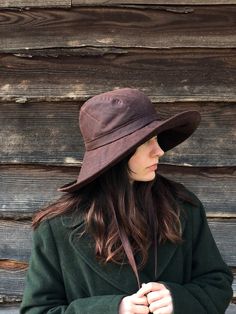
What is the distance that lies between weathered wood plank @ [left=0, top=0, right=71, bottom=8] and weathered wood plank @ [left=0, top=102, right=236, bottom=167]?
37 centimetres

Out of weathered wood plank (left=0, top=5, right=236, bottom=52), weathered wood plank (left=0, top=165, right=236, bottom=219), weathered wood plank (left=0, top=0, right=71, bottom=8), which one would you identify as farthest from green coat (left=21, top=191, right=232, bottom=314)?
weathered wood plank (left=0, top=0, right=71, bottom=8)

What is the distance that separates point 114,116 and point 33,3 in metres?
0.83

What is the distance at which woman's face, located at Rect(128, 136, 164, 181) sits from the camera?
1.65 meters

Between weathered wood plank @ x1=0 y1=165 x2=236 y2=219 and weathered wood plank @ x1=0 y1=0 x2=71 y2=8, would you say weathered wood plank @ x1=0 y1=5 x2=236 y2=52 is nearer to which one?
weathered wood plank @ x1=0 y1=0 x2=71 y2=8

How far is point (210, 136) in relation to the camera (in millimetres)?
2293

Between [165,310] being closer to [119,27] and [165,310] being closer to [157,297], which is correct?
[157,297]

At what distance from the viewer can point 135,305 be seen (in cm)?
159

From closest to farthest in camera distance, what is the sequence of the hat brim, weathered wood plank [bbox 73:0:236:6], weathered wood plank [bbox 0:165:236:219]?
the hat brim → weathered wood plank [bbox 73:0:236:6] → weathered wood plank [bbox 0:165:236:219]

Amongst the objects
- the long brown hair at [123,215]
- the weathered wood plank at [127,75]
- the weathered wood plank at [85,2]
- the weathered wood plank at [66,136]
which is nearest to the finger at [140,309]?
the long brown hair at [123,215]

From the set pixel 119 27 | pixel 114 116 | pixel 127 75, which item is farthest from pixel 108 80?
pixel 114 116

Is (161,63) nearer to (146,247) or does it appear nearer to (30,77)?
(30,77)

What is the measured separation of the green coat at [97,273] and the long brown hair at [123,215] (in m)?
0.03

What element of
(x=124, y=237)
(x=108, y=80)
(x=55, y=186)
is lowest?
(x=55, y=186)

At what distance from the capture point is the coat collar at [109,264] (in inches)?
67.4
